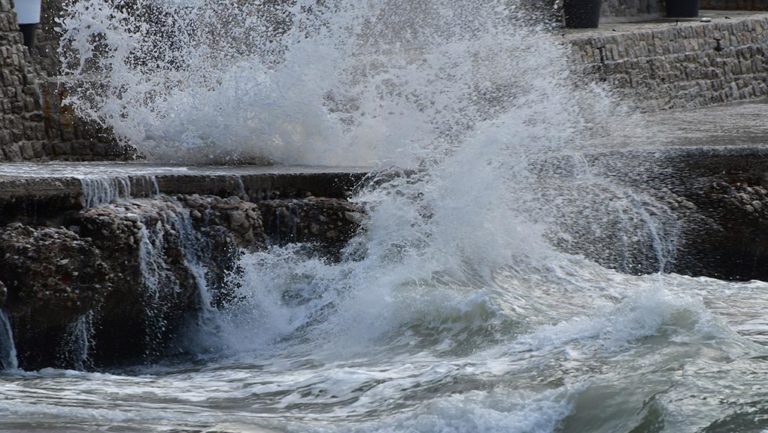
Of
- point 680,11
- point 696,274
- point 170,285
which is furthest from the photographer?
point 680,11

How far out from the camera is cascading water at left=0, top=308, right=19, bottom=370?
6.41 meters

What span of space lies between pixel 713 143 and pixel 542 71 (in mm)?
1613

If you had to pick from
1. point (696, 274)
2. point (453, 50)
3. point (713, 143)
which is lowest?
point (696, 274)

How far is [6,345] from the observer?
6410 millimetres

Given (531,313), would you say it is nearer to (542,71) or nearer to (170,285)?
(170,285)

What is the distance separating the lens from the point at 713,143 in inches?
361

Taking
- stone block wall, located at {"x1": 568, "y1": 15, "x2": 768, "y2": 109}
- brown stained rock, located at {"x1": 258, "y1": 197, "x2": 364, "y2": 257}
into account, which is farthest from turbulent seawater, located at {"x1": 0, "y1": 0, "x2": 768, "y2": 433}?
stone block wall, located at {"x1": 568, "y1": 15, "x2": 768, "y2": 109}

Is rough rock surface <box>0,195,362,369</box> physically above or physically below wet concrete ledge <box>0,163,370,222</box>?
below

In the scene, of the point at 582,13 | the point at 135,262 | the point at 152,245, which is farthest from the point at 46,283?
the point at 582,13

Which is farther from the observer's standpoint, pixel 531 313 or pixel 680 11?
pixel 680 11

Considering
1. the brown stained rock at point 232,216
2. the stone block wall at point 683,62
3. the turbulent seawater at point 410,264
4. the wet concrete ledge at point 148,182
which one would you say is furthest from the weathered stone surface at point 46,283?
the stone block wall at point 683,62

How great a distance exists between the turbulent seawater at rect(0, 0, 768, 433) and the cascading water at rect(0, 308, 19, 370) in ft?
0.55

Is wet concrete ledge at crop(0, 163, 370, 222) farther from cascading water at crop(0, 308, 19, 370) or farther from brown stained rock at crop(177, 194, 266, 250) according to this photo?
cascading water at crop(0, 308, 19, 370)

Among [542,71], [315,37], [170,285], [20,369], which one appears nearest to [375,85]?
[315,37]
